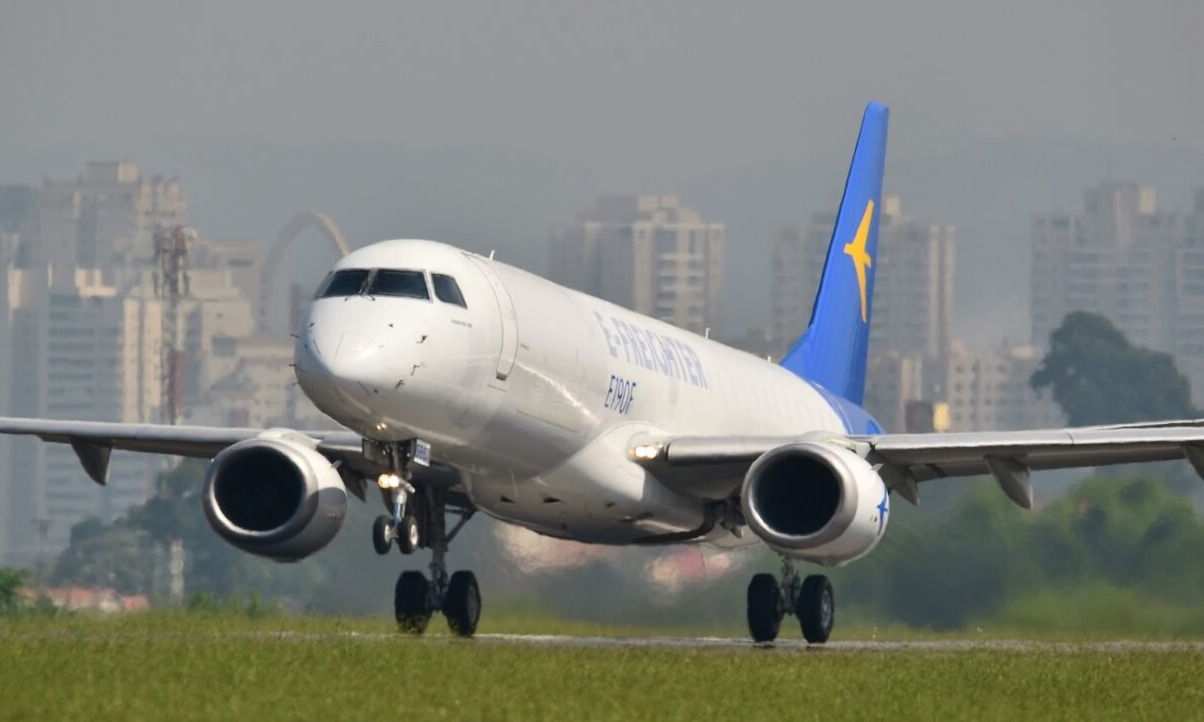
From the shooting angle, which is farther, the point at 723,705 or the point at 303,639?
the point at 303,639

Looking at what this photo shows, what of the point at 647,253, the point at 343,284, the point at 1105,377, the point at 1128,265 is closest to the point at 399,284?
the point at 343,284

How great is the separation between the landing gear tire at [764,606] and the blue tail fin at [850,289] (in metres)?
6.68

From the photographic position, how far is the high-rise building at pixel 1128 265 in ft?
498

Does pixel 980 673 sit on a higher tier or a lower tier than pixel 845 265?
lower

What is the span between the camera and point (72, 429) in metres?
29.2

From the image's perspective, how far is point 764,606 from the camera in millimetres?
29359

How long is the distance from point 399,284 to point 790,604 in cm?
747

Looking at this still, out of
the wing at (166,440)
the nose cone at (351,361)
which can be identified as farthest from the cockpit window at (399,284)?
the wing at (166,440)

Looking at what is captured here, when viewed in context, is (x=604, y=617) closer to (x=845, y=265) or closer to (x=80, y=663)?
(x=845, y=265)

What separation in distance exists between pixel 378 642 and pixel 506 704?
5.90 meters

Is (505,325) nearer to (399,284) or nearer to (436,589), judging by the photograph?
(399,284)

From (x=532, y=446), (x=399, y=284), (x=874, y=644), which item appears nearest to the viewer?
(x=399, y=284)

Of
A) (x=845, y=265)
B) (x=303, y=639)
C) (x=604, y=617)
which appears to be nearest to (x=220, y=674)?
(x=303, y=639)

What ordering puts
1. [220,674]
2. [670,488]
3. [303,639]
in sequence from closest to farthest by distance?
[220,674] < [303,639] < [670,488]
